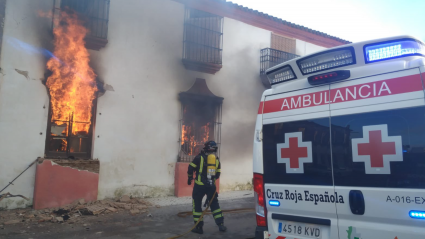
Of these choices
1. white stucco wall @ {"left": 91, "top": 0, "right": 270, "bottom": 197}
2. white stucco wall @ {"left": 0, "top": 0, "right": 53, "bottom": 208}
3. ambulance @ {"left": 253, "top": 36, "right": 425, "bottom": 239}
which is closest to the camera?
ambulance @ {"left": 253, "top": 36, "right": 425, "bottom": 239}

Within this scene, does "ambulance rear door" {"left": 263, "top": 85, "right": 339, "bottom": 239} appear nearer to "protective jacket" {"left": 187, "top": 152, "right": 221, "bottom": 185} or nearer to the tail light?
the tail light

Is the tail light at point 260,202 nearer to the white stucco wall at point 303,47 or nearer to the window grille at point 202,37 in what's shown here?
the window grille at point 202,37

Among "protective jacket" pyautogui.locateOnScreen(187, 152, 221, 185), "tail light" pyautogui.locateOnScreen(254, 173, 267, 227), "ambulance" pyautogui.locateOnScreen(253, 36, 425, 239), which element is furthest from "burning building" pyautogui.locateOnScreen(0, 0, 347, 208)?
"ambulance" pyautogui.locateOnScreen(253, 36, 425, 239)

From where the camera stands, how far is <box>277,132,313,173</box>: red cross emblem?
125 inches

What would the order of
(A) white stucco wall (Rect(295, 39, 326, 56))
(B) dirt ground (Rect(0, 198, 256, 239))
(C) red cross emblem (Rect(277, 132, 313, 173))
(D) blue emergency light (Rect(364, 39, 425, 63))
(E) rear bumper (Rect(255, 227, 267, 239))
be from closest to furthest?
(D) blue emergency light (Rect(364, 39, 425, 63)) → (C) red cross emblem (Rect(277, 132, 313, 173)) → (E) rear bumper (Rect(255, 227, 267, 239)) → (B) dirt ground (Rect(0, 198, 256, 239)) → (A) white stucco wall (Rect(295, 39, 326, 56))

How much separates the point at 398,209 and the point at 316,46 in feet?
40.3

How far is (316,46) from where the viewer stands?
13.7 meters

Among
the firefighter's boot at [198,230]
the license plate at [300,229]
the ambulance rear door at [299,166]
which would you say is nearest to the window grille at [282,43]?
the firefighter's boot at [198,230]

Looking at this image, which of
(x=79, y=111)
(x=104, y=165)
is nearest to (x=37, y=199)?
(x=104, y=165)

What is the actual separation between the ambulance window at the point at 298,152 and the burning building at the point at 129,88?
5.88 meters

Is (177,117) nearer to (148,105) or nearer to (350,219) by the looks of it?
(148,105)

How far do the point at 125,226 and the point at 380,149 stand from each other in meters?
5.14

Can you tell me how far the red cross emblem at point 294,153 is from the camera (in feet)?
10.4

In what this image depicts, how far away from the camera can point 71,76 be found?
316 inches
